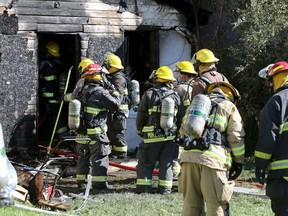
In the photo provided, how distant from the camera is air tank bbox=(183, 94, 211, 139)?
20.5 feet

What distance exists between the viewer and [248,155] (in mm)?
12852

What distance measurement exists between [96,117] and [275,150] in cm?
383

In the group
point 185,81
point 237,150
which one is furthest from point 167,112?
point 237,150

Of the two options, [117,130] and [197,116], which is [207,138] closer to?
[197,116]

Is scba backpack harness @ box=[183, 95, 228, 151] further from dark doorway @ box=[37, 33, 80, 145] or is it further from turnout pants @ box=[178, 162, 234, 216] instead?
dark doorway @ box=[37, 33, 80, 145]

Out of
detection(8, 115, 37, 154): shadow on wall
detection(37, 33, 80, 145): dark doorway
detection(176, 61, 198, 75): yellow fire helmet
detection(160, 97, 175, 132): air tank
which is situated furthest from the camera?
detection(37, 33, 80, 145): dark doorway

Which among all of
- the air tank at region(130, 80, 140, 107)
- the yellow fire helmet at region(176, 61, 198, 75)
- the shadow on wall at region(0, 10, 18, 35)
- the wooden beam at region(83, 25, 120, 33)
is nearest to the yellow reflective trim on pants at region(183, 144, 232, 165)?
the yellow fire helmet at region(176, 61, 198, 75)

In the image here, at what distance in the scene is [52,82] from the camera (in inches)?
519

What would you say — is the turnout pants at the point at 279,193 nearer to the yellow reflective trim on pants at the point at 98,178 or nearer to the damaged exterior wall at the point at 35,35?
the yellow reflective trim on pants at the point at 98,178

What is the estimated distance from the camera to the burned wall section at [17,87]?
11.9 metres

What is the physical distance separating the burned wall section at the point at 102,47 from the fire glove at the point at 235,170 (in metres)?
6.48

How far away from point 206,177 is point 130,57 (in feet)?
30.8

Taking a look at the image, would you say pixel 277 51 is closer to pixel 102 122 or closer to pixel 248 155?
pixel 248 155

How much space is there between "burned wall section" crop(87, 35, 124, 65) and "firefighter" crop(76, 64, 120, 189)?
3278mm
